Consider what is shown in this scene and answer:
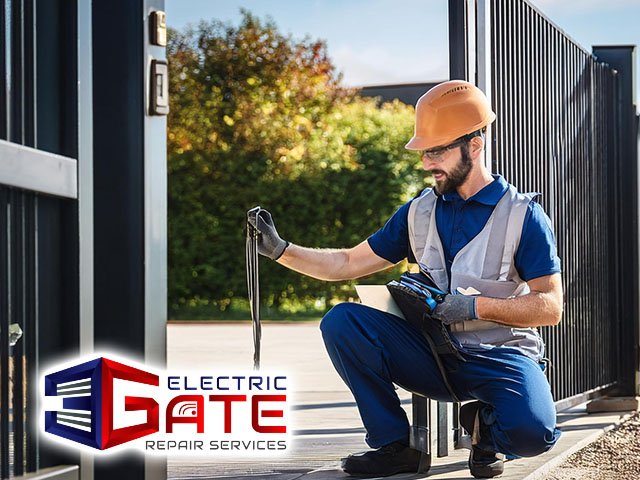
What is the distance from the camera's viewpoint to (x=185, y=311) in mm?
18453

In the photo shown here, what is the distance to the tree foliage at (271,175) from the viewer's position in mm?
17906

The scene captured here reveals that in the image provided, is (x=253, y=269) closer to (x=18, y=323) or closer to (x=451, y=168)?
(x=451, y=168)

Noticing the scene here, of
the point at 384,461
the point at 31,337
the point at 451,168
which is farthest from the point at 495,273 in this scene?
the point at 31,337

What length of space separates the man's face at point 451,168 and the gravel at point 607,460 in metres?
1.20

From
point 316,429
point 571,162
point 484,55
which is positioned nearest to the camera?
point 484,55

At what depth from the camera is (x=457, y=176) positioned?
4.28m

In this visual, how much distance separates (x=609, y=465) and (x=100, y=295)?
2810mm

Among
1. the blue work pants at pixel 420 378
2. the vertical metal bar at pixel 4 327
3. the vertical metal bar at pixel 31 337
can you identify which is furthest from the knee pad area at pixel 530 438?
the vertical metal bar at pixel 4 327

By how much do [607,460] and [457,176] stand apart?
5.31 ft

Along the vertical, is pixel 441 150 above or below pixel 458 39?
below

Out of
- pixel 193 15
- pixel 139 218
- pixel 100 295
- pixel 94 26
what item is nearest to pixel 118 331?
pixel 100 295

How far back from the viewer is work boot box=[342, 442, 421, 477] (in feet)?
14.0

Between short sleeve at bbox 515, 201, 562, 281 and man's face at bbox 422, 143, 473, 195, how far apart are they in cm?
29

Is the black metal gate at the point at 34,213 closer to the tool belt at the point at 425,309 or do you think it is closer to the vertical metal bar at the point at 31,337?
the vertical metal bar at the point at 31,337
